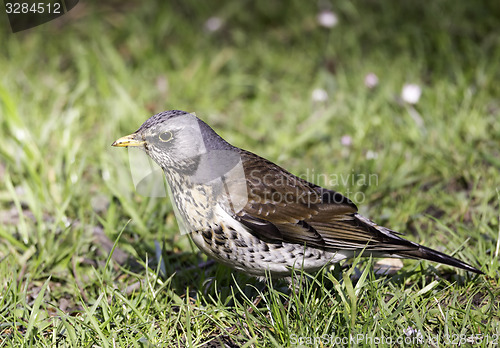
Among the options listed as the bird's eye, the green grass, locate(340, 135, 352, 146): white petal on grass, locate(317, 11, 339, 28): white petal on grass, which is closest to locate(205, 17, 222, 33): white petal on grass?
the green grass

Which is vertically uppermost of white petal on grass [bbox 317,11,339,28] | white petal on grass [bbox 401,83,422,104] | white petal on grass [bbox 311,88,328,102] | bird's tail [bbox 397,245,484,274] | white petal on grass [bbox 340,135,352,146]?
white petal on grass [bbox 317,11,339,28]

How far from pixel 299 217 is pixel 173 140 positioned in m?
0.88

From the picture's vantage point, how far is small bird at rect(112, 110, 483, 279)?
3.57m

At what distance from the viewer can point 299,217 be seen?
12.3ft

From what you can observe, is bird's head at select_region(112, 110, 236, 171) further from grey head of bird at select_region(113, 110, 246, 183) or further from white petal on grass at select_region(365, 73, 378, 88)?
white petal on grass at select_region(365, 73, 378, 88)

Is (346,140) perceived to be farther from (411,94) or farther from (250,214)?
(250,214)

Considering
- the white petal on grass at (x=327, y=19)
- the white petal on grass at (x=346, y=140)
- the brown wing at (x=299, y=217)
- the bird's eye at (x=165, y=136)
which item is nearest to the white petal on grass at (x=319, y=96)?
the white petal on grass at (x=346, y=140)

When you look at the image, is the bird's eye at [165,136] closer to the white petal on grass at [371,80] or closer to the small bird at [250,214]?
the small bird at [250,214]

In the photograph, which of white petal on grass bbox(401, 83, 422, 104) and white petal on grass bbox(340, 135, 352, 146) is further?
white petal on grass bbox(401, 83, 422, 104)

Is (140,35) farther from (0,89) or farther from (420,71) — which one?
(420,71)

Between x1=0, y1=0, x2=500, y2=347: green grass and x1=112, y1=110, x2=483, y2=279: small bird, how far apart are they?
0.64 feet

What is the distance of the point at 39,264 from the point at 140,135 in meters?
1.24

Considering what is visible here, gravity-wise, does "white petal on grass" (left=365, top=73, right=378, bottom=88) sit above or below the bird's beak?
below

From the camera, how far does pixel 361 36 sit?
750 cm
